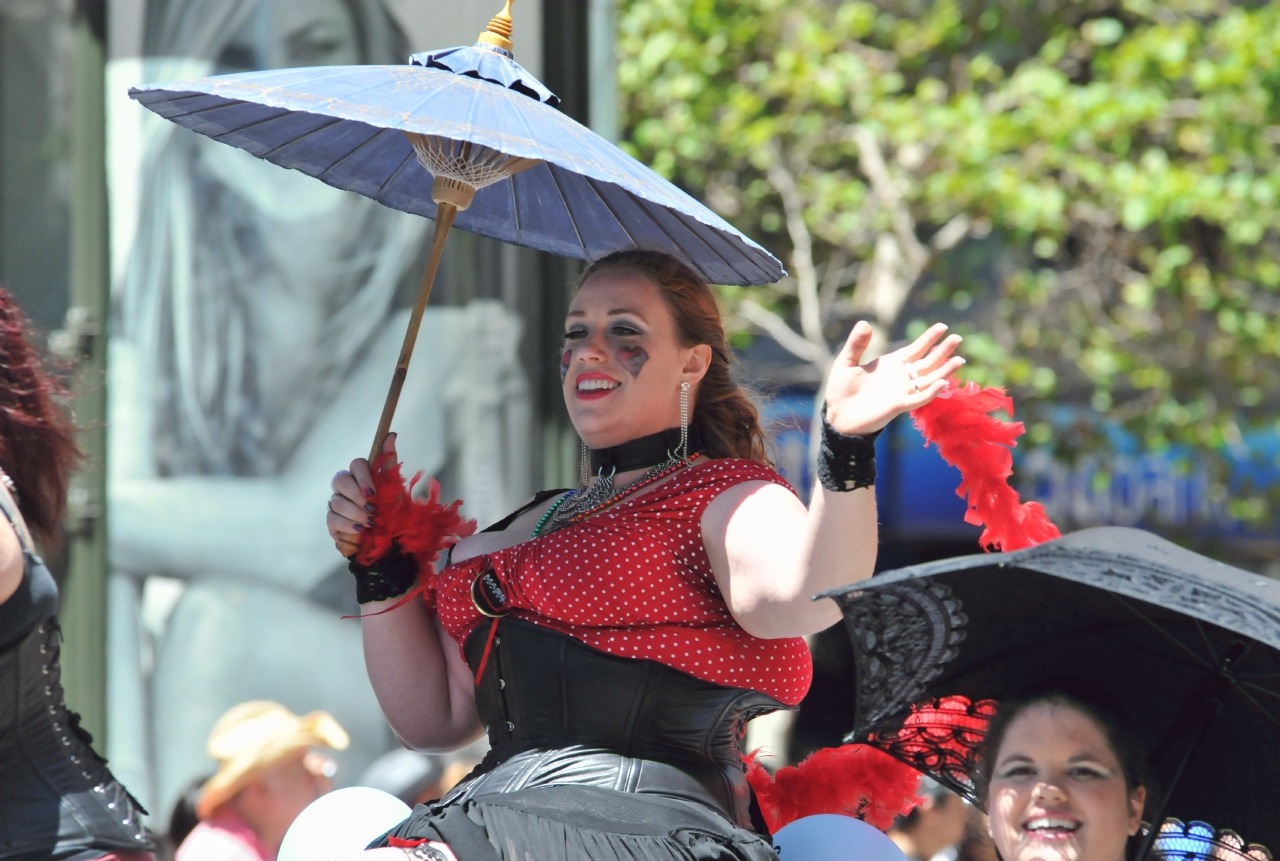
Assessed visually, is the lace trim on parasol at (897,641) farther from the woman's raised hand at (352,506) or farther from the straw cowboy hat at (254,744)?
the straw cowboy hat at (254,744)

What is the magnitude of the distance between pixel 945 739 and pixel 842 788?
1.40 feet

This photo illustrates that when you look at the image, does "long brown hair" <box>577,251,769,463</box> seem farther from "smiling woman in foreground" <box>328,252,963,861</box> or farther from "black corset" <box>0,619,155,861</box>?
"black corset" <box>0,619,155,861</box>

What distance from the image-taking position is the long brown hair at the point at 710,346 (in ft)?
8.81

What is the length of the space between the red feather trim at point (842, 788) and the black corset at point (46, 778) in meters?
1.10

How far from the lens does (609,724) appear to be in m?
2.36

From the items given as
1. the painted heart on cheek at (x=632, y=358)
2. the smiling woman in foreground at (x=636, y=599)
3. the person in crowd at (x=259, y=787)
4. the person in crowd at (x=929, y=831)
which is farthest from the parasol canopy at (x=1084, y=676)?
the person in crowd at (x=929, y=831)

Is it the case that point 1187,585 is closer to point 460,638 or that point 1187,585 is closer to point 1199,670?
point 1199,670

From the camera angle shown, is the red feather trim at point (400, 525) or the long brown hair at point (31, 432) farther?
the red feather trim at point (400, 525)

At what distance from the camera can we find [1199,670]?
2.22 m

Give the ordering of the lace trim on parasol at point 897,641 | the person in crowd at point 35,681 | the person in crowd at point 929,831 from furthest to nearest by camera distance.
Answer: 1. the person in crowd at point 929,831
2. the person in crowd at point 35,681
3. the lace trim on parasol at point 897,641

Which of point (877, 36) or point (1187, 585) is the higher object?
point (877, 36)

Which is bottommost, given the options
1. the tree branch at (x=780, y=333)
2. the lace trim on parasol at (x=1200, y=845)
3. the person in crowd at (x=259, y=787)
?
the person in crowd at (x=259, y=787)

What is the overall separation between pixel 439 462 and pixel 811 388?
5534 mm

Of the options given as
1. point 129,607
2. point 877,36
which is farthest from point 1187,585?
point 877,36
